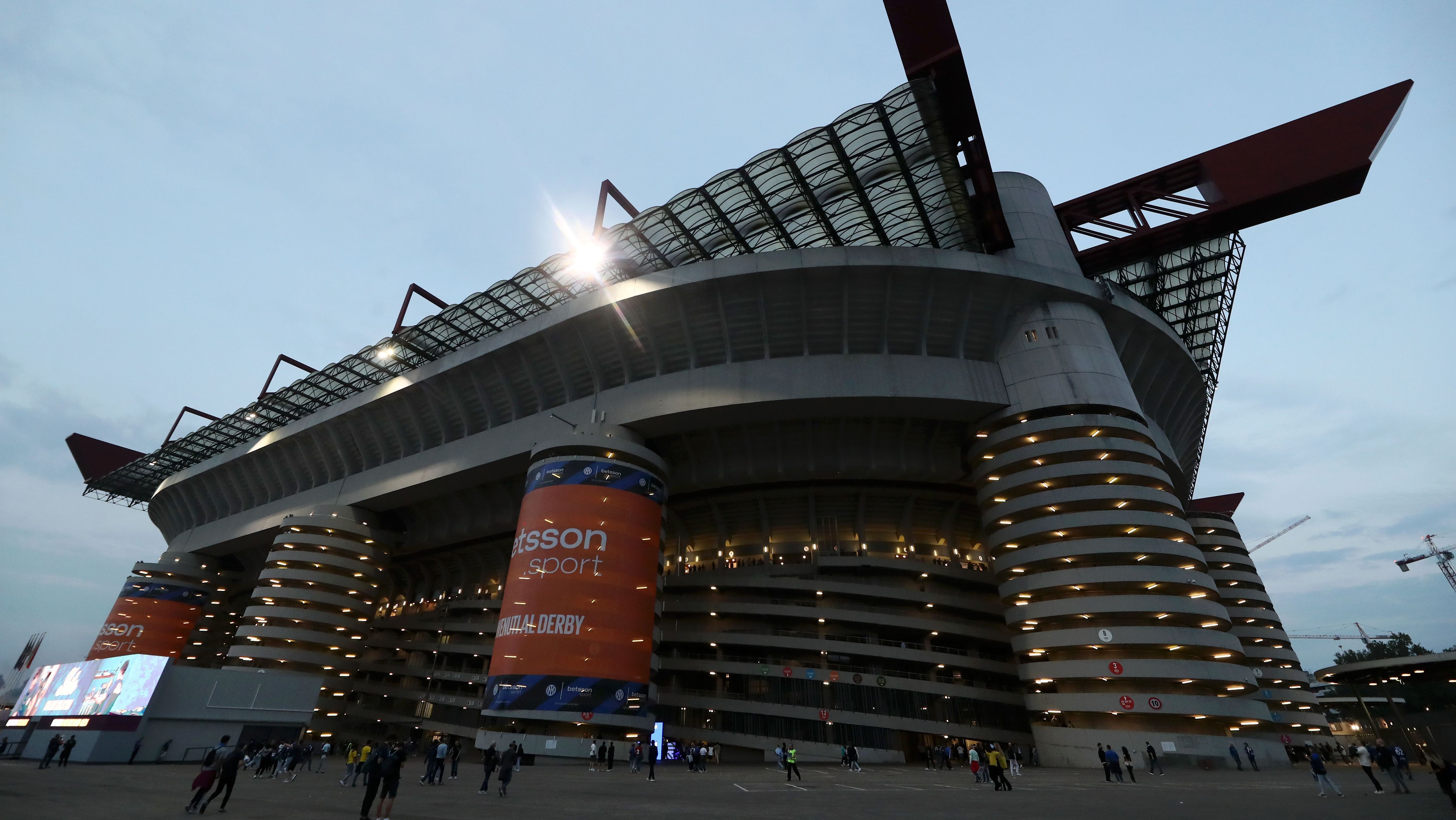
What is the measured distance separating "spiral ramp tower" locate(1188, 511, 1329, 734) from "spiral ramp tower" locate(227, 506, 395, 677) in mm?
67914

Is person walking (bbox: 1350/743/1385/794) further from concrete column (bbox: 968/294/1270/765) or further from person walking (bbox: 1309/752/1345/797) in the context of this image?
concrete column (bbox: 968/294/1270/765)

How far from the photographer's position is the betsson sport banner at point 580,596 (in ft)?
107

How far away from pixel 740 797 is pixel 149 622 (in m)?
76.1

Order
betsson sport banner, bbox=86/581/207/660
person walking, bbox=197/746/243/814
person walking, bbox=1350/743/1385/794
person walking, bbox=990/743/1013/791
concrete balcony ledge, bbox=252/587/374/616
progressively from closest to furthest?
person walking, bbox=197/746/243/814 → person walking, bbox=1350/743/1385/794 → person walking, bbox=990/743/1013/791 → concrete balcony ledge, bbox=252/587/374/616 → betsson sport banner, bbox=86/581/207/660

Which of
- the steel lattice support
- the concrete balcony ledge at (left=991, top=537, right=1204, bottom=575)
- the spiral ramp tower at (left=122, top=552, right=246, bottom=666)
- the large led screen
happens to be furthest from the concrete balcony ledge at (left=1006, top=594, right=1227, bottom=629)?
the spiral ramp tower at (left=122, top=552, right=246, bottom=666)

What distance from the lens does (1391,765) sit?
658 inches

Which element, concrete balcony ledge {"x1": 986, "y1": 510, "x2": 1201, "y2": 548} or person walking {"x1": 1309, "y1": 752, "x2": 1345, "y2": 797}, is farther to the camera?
concrete balcony ledge {"x1": 986, "y1": 510, "x2": 1201, "y2": 548}

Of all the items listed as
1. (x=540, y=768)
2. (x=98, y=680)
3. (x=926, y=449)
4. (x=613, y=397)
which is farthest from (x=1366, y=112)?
(x=98, y=680)

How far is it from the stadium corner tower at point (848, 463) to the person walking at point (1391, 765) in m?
11.5

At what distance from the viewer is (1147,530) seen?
105 ft

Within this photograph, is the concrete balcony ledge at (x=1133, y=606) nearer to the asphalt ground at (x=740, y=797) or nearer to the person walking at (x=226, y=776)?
the asphalt ground at (x=740, y=797)

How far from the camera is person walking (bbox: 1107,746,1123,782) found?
22.7m

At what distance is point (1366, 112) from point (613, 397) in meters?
48.0

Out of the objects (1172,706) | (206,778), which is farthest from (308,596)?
(1172,706)
